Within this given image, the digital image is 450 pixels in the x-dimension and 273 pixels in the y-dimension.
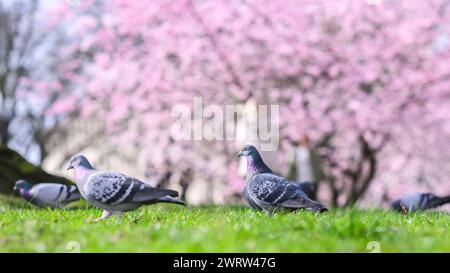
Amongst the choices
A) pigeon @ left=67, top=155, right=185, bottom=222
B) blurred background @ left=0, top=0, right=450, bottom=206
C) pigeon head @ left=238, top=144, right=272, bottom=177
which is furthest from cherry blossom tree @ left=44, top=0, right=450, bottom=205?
pigeon @ left=67, top=155, right=185, bottom=222

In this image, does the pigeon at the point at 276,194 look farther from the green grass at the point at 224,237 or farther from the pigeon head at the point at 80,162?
the pigeon head at the point at 80,162

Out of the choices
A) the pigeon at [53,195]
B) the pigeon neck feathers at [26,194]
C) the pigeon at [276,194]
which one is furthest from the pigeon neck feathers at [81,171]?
the pigeon neck feathers at [26,194]

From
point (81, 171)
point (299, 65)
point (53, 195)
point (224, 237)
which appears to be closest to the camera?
point (224, 237)

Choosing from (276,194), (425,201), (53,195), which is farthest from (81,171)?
(425,201)

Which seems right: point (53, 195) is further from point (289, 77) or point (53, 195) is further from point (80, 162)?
point (289, 77)

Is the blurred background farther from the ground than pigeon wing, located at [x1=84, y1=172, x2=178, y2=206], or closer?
farther from the ground

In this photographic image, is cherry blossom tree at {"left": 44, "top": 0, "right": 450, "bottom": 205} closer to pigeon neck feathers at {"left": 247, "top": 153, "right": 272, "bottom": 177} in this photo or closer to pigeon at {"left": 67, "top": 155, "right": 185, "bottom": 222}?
pigeon neck feathers at {"left": 247, "top": 153, "right": 272, "bottom": 177}

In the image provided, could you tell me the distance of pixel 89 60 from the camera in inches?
979

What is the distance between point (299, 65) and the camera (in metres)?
17.5

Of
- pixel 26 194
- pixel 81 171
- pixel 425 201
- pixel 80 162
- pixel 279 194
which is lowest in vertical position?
pixel 425 201

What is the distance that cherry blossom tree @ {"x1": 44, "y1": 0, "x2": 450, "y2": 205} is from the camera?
1720 cm

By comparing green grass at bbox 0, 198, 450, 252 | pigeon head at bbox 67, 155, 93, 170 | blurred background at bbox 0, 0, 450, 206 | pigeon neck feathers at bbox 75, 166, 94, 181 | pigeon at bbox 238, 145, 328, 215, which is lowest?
green grass at bbox 0, 198, 450, 252

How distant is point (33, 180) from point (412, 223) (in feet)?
28.7
